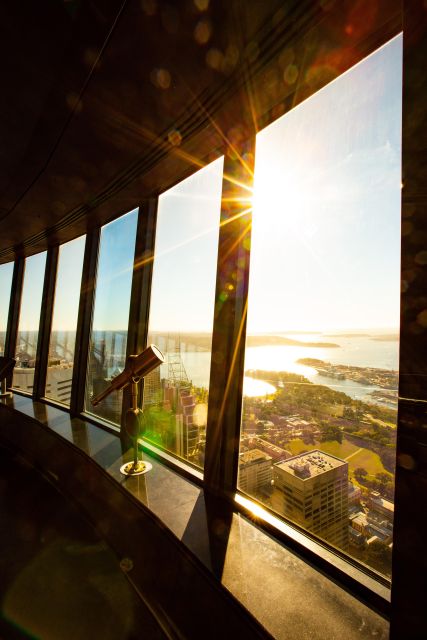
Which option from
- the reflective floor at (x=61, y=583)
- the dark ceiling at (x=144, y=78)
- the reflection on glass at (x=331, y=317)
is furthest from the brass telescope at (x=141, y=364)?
the dark ceiling at (x=144, y=78)

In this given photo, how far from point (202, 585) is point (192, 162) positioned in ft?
7.92

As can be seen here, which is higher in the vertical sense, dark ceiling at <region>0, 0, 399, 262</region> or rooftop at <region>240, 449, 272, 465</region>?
dark ceiling at <region>0, 0, 399, 262</region>

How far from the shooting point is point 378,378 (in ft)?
3.52

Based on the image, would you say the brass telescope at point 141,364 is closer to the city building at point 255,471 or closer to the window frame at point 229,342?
the window frame at point 229,342

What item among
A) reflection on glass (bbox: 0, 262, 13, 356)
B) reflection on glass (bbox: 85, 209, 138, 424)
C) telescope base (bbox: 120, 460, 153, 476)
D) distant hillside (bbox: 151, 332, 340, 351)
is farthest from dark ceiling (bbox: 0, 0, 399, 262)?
reflection on glass (bbox: 0, 262, 13, 356)

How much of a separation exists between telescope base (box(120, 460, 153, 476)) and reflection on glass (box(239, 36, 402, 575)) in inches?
29.3

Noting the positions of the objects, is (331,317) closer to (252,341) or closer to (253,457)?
(252,341)

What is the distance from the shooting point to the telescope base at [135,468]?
1.92 metres

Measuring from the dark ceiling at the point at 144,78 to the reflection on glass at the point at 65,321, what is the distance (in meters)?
1.41

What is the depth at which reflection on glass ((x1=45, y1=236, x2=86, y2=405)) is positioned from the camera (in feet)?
12.3

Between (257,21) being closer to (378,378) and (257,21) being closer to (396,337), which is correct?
(396,337)

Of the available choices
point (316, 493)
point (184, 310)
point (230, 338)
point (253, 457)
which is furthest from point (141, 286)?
point (316, 493)

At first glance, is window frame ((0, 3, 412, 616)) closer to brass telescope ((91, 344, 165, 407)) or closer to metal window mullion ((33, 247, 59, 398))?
brass telescope ((91, 344, 165, 407))

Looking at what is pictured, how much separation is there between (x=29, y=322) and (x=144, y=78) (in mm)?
4366
